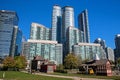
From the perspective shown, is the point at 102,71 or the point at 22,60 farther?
the point at 22,60

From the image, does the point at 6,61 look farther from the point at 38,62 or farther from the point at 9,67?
the point at 38,62

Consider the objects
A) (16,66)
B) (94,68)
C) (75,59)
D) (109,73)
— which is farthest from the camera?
(75,59)

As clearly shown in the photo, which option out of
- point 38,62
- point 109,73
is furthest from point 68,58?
point 109,73

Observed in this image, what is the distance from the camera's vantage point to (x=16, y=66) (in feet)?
317

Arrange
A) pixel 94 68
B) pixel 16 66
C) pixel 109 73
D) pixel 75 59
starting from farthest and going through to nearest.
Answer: pixel 75 59 < pixel 16 66 < pixel 94 68 < pixel 109 73

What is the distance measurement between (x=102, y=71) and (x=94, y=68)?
846cm

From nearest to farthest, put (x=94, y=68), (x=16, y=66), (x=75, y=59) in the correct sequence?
(x=94, y=68) → (x=16, y=66) → (x=75, y=59)

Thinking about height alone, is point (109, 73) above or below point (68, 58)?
below

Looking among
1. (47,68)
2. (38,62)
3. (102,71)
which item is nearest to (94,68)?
(102,71)

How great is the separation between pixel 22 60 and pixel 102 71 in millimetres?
55457

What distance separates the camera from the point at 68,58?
10844cm

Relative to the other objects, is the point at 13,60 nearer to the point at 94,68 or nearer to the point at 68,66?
the point at 68,66

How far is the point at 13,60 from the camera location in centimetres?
Result: 9862

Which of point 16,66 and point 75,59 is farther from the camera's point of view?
point 75,59
